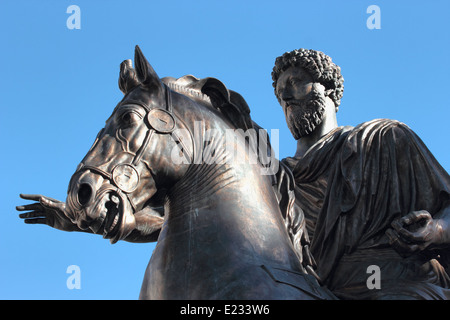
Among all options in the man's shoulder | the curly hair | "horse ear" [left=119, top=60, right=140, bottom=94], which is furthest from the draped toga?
"horse ear" [left=119, top=60, right=140, bottom=94]

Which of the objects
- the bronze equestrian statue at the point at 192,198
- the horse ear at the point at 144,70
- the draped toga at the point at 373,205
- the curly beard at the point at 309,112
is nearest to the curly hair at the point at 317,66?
the curly beard at the point at 309,112

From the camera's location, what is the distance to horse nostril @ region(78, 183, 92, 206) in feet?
16.8

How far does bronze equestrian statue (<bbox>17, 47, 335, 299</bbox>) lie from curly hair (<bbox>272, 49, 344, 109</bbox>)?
193cm

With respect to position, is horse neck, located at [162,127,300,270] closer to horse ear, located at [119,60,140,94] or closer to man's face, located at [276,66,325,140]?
horse ear, located at [119,60,140,94]

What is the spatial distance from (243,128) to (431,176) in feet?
5.35

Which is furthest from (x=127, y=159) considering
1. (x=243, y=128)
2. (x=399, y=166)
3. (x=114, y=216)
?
(x=399, y=166)

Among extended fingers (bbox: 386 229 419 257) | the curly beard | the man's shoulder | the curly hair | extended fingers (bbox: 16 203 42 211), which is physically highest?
the curly hair

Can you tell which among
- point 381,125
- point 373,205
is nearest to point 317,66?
point 381,125

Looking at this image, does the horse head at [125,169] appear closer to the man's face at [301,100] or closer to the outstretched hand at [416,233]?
the outstretched hand at [416,233]

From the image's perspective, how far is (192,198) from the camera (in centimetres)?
518

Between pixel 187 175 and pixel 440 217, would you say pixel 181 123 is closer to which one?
pixel 187 175

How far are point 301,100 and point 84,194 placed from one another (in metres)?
3.02

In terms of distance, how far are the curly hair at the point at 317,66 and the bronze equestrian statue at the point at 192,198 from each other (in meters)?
1.93
